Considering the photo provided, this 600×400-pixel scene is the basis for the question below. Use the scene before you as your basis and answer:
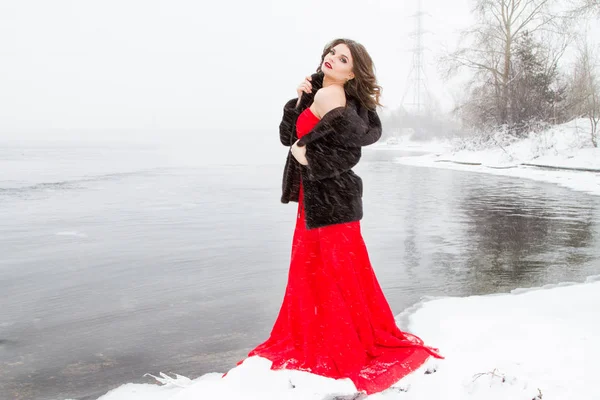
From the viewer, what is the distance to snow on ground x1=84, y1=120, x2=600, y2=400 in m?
2.84

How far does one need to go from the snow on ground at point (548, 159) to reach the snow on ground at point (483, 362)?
1213cm

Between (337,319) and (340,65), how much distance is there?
131 centimetres

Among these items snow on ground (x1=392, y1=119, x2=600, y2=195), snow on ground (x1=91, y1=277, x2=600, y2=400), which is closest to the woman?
snow on ground (x1=91, y1=277, x2=600, y2=400)

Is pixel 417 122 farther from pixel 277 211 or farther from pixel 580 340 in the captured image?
pixel 580 340

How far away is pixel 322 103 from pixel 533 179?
1728cm

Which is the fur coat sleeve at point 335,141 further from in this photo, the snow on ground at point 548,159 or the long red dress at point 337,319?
the snow on ground at point 548,159

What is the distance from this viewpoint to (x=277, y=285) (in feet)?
20.0

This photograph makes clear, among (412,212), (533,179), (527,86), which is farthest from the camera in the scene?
(527,86)

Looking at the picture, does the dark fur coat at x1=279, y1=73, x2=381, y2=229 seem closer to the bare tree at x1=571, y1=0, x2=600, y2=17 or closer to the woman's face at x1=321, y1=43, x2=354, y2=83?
the woman's face at x1=321, y1=43, x2=354, y2=83

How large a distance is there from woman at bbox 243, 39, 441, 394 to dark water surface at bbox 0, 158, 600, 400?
108 centimetres

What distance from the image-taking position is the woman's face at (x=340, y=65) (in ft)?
9.43

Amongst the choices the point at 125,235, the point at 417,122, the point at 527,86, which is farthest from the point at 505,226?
the point at 417,122

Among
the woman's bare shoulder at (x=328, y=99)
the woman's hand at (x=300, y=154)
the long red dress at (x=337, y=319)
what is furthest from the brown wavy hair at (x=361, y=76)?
the woman's hand at (x=300, y=154)

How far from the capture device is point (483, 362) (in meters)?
3.16
